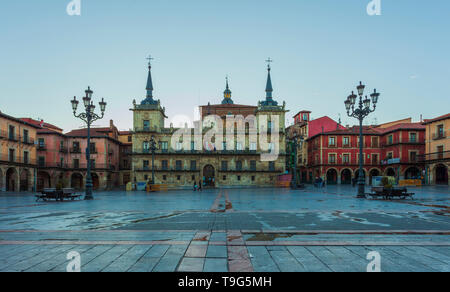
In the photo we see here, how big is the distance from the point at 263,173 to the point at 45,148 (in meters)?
31.6

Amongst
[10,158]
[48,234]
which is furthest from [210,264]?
[10,158]

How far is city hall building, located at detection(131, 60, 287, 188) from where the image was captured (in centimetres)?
4119

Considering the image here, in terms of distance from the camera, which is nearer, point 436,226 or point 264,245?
point 264,245

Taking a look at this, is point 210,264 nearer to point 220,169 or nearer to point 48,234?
point 48,234

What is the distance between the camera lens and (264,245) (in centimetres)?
498

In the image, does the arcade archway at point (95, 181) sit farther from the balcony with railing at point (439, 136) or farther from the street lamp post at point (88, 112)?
the balcony with railing at point (439, 136)

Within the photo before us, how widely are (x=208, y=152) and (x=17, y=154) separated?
23.9 m

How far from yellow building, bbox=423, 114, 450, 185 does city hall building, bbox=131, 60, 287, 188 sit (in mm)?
19026

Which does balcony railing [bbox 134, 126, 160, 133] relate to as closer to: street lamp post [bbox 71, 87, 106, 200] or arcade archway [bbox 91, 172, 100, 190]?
arcade archway [bbox 91, 172, 100, 190]

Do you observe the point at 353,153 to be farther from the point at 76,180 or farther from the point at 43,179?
the point at 43,179

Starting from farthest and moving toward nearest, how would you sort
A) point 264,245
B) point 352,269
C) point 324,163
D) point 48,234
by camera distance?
point 324,163, point 48,234, point 264,245, point 352,269

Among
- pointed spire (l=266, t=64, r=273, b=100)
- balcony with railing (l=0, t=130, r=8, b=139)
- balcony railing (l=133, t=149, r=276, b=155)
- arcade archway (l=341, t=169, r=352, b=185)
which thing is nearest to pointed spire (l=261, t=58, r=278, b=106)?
pointed spire (l=266, t=64, r=273, b=100)

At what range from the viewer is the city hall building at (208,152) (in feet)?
135

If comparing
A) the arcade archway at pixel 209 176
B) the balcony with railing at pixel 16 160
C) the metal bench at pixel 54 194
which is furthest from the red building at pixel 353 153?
the balcony with railing at pixel 16 160
